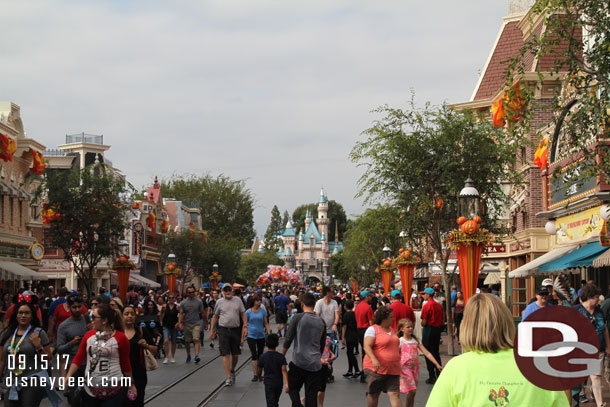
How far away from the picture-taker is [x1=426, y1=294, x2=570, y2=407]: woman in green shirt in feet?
12.4

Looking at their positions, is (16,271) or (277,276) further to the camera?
(277,276)

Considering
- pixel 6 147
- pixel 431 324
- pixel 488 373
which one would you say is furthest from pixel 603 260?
pixel 6 147

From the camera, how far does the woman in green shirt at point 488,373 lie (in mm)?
3775

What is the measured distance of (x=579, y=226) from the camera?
26.6 m

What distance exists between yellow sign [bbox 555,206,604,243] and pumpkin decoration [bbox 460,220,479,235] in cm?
1068

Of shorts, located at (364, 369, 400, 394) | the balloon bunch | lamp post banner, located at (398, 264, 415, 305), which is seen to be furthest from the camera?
the balloon bunch

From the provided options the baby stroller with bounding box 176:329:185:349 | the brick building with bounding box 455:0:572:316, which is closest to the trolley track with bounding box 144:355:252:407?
the baby stroller with bounding box 176:329:185:349

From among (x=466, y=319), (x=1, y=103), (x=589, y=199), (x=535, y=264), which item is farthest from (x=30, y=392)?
(x=1, y=103)

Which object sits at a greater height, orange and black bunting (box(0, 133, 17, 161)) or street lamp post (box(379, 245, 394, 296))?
orange and black bunting (box(0, 133, 17, 161))

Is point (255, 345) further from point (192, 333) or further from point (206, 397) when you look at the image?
point (192, 333)

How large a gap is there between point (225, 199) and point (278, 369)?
77449 millimetres

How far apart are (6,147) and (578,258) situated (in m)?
22.4

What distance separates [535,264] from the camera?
2753 centimetres
